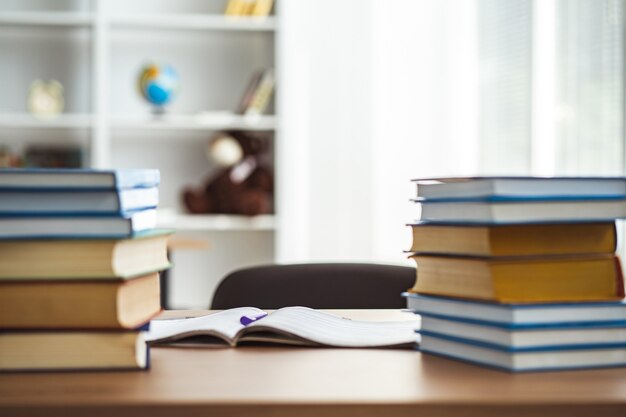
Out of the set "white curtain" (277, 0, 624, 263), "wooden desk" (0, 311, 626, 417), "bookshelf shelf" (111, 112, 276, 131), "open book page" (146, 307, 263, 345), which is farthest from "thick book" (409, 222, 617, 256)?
"bookshelf shelf" (111, 112, 276, 131)

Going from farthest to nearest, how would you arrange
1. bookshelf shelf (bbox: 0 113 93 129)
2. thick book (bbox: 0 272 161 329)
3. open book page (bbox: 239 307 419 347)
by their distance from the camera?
1. bookshelf shelf (bbox: 0 113 93 129)
2. open book page (bbox: 239 307 419 347)
3. thick book (bbox: 0 272 161 329)

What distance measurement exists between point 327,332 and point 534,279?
251mm

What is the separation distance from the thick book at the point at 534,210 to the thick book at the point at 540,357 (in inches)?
4.5

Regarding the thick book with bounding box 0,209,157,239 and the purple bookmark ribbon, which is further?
the purple bookmark ribbon

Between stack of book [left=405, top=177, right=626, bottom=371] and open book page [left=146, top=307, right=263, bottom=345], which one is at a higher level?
stack of book [left=405, top=177, right=626, bottom=371]

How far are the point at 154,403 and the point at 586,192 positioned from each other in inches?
17.2

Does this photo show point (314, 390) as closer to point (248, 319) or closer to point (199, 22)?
point (248, 319)

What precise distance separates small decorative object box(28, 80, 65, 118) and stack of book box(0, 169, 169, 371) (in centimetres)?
379

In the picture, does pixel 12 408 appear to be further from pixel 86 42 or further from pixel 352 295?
pixel 86 42

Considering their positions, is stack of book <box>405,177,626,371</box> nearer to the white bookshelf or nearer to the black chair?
the black chair

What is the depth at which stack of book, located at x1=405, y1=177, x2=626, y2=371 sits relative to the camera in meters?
0.90

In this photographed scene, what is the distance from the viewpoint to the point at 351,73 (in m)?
4.82

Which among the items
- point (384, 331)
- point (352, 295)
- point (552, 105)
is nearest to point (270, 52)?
point (552, 105)

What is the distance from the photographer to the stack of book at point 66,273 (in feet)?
2.86
